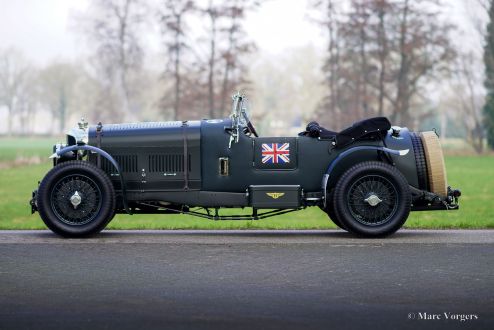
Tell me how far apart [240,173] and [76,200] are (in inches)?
74.0

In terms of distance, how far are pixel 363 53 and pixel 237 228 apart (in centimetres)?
4226

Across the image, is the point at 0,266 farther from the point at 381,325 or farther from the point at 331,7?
the point at 331,7

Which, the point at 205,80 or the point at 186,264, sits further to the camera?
the point at 205,80

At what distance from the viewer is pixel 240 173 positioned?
31.5 ft

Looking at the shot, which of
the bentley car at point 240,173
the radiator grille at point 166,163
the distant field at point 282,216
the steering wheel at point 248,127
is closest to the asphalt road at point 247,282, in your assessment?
the bentley car at point 240,173

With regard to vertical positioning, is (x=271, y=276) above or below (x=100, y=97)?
below

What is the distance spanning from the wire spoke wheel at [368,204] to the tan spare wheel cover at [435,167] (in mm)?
524

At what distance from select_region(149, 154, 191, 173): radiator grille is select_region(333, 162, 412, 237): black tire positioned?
1.85 metres

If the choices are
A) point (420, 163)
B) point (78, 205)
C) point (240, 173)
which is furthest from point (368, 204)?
point (78, 205)

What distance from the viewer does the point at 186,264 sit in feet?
24.8

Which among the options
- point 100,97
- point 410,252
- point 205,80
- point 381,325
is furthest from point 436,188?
point 100,97

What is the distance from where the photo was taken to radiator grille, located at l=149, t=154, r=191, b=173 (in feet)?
32.0

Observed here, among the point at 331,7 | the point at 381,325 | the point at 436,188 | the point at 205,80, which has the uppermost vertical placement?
the point at 331,7

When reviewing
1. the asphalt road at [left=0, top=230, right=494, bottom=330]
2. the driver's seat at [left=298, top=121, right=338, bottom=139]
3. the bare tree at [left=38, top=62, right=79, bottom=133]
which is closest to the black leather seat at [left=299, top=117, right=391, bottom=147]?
the driver's seat at [left=298, top=121, right=338, bottom=139]
